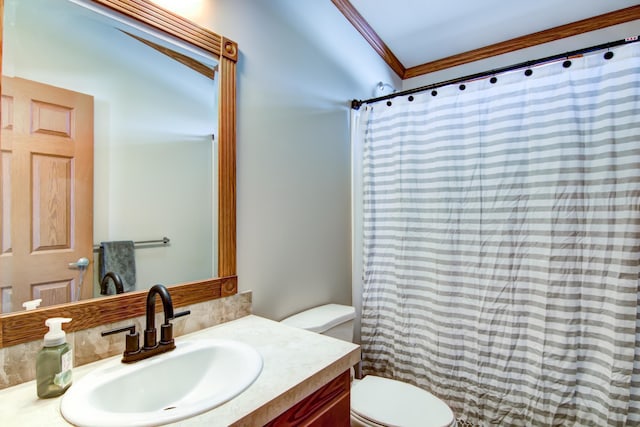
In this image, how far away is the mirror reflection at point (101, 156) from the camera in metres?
0.83

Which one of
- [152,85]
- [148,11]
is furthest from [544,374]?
[148,11]

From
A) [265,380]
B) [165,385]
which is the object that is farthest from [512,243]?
[165,385]

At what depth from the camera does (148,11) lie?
1038 millimetres

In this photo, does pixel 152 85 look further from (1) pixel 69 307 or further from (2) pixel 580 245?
(2) pixel 580 245

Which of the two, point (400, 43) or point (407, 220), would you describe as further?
point (400, 43)

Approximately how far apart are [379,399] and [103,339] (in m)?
1.13

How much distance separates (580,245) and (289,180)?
138cm

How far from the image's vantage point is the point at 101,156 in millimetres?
990

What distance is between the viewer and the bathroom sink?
2.12 feet

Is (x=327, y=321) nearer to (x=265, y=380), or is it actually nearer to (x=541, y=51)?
(x=265, y=380)

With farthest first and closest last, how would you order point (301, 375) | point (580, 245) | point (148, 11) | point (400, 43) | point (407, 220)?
point (400, 43) < point (407, 220) < point (580, 245) < point (148, 11) < point (301, 375)

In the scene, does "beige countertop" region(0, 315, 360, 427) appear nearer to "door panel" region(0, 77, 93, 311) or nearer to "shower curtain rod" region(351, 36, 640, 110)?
"door panel" region(0, 77, 93, 311)

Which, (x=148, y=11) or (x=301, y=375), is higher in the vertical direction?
(x=148, y=11)

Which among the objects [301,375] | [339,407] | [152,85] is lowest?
[339,407]
